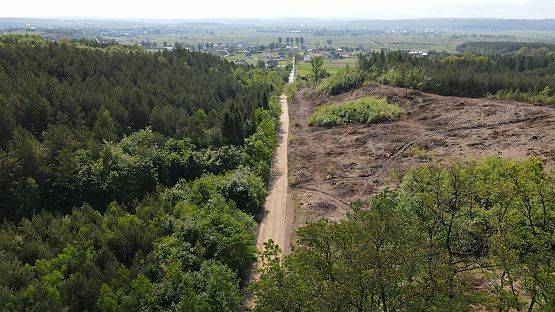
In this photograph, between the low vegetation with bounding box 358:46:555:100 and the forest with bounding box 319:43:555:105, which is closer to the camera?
the forest with bounding box 319:43:555:105

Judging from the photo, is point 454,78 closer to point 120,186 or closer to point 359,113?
point 359,113

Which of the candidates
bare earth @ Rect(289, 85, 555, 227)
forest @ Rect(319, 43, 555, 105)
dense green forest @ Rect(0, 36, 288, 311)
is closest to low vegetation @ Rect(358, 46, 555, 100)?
forest @ Rect(319, 43, 555, 105)

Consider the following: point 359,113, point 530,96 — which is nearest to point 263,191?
point 359,113

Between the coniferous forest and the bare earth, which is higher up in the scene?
the coniferous forest

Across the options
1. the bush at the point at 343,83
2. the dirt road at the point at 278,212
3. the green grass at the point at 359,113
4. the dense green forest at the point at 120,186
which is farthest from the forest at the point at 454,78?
the dirt road at the point at 278,212

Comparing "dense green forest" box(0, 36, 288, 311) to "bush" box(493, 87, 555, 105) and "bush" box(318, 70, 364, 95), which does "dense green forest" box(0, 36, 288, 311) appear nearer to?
"bush" box(318, 70, 364, 95)

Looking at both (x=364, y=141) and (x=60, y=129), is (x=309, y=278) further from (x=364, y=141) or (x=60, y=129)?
(x=364, y=141)

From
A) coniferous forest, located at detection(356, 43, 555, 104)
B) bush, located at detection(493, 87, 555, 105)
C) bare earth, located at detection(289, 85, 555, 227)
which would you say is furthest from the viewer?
coniferous forest, located at detection(356, 43, 555, 104)
